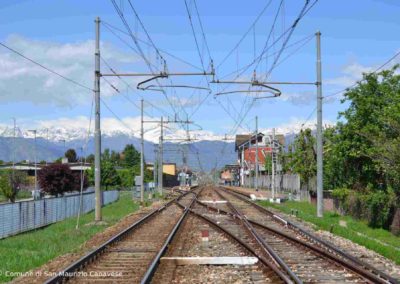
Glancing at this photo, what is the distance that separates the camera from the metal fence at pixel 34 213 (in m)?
26.8

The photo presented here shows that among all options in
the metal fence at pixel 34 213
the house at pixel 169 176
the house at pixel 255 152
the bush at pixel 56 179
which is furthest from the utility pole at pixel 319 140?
the house at pixel 169 176

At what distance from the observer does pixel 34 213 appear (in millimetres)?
31797

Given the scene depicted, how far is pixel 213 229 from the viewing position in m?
24.5

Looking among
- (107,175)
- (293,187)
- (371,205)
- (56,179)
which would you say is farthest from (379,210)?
(107,175)

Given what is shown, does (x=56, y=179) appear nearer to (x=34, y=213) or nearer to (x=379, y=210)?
(x=34, y=213)

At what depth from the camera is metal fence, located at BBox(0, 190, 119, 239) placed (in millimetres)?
26781

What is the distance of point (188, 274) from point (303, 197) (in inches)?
1864

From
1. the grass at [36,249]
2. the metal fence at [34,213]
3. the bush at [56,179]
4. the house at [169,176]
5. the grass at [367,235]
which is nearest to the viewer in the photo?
the grass at [36,249]

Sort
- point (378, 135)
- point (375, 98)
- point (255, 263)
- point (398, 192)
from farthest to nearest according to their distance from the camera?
point (375, 98)
point (378, 135)
point (398, 192)
point (255, 263)

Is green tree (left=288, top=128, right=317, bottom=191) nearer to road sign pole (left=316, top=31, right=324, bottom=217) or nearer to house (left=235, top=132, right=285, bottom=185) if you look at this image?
house (left=235, top=132, right=285, bottom=185)

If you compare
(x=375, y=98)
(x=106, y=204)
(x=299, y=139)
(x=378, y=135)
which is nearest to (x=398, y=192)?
(x=378, y=135)

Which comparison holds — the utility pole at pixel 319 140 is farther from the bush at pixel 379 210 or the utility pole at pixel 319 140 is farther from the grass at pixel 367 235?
the bush at pixel 379 210

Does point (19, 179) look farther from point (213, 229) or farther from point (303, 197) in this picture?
point (213, 229)

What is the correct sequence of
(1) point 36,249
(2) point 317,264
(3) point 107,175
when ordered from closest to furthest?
(2) point 317,264
(1) point 36,249
(3) point 107,175
